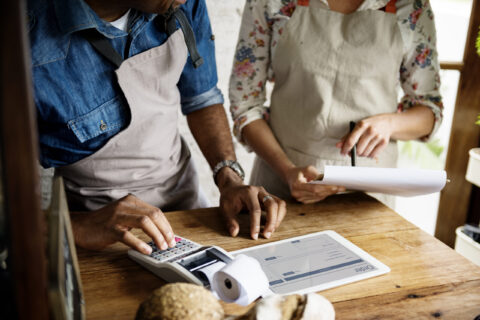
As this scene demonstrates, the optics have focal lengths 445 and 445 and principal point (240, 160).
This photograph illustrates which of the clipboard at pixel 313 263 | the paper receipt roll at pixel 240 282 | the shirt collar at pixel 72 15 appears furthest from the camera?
the shirt collar at pixel 72 15

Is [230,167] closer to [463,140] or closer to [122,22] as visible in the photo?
[122,22]

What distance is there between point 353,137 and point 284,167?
0.82ft

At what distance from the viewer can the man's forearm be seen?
1.55 meters

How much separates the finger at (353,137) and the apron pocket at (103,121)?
0.67m

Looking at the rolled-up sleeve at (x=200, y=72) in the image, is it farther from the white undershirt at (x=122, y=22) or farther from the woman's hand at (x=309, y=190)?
the woman's hand at (x=309, y=190)

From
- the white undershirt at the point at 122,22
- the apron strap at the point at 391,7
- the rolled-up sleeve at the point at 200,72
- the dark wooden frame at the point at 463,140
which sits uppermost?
the apron strap at the point at 391,7

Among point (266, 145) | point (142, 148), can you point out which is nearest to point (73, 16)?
point (142, 148)

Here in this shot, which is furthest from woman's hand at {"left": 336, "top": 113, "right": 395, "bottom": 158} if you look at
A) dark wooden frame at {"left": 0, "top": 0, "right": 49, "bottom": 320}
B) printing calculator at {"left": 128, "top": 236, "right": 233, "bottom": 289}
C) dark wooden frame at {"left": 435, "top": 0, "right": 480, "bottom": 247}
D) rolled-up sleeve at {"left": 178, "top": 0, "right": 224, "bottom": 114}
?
dark wooden frame at {"left": 435, "top": 0, "right": 480, "bottom": 247}

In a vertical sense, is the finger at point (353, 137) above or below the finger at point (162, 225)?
above

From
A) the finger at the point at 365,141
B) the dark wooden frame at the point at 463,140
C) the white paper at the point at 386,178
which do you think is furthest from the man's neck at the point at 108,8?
the dark wooden frame at the point at 463,140

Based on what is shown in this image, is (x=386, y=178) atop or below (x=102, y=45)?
below

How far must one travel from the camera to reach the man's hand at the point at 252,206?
3.69ft

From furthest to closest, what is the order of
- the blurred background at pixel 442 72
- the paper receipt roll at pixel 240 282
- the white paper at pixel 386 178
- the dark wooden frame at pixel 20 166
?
the blurred background at pixel 442 72, the white paper at pixel 386 178, the paper receipt roll at pixel 240 282, the dark wooden frame at pixel 20 166

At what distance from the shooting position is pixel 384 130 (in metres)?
1.42
